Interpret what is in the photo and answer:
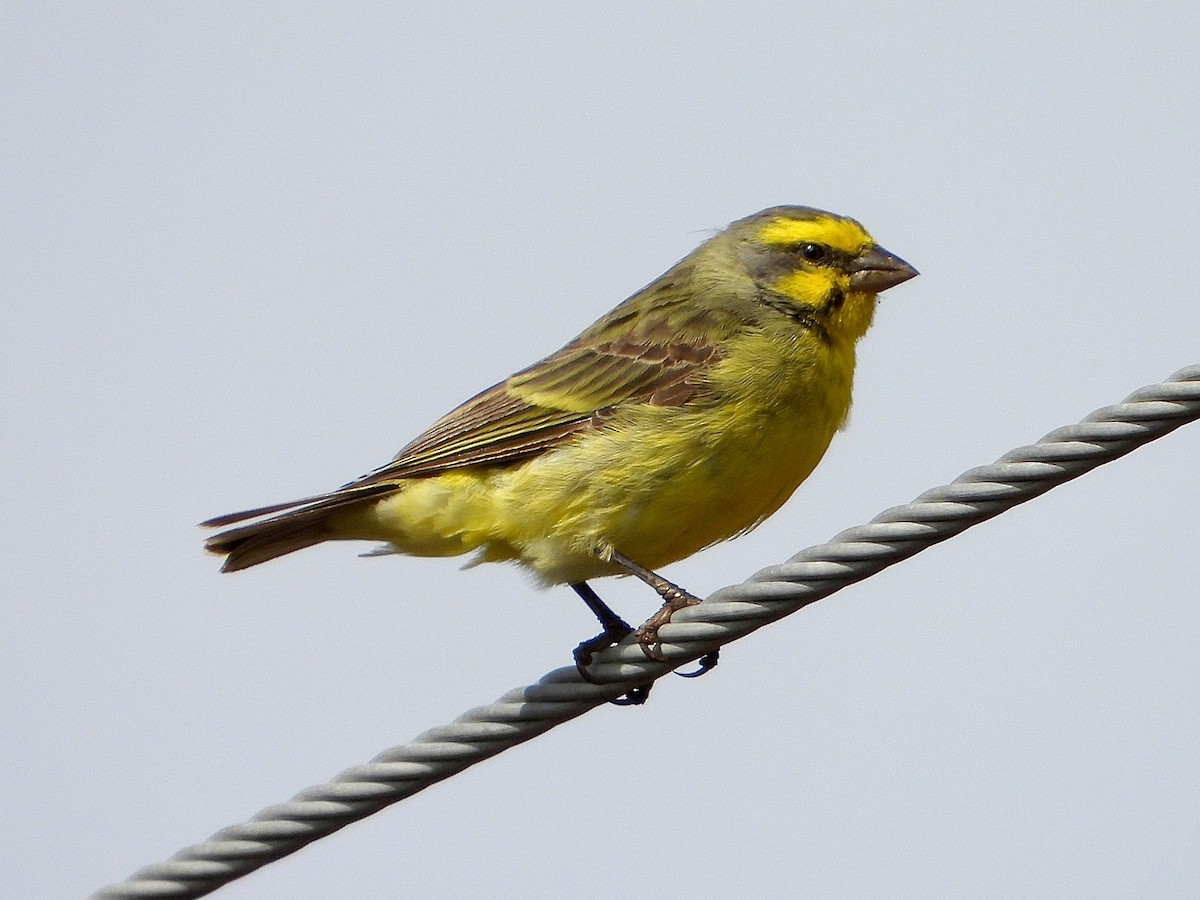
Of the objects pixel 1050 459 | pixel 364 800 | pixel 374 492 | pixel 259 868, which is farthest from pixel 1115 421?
pixel 374 492

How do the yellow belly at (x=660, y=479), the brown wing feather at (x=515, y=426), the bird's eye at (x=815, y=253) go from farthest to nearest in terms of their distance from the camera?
the bird's eye at (x=815, y=253), the brown wing feather at (x=515, y=426), the yellow belly at (x=660, y=479)

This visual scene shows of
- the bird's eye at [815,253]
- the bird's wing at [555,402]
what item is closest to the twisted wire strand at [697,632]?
the bird's wing at [555,402]

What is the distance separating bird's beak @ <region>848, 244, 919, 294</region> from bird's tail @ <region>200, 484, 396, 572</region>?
2.39m

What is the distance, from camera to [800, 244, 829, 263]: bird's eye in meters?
7.59

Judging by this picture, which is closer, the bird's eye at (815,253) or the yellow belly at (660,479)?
the yellow belly at (660,479)

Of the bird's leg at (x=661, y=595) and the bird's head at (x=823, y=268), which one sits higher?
the bird's head at (x=823, y=268)

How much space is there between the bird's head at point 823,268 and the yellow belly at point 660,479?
270 millimetres

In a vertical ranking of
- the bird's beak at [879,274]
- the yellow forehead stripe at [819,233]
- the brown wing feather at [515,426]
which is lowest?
the brown wing feather at [515,426]

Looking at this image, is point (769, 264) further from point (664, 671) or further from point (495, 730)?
point (495, 730)

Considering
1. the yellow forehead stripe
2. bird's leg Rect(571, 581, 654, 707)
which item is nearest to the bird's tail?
bird's leg Rect(571, 581, 654, 707)

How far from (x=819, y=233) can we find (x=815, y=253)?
11 cm

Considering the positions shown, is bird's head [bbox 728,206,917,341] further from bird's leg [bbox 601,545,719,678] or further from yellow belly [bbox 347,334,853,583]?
bird's leg [bbox 601,545,719,678]

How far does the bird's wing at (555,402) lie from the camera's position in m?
7.05

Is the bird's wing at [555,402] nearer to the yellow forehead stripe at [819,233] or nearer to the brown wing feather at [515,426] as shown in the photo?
the brown wing feather at [515,426]
